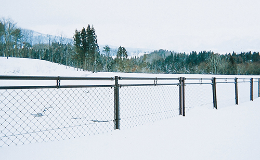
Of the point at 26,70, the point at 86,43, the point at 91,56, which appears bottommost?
the point at 26,70

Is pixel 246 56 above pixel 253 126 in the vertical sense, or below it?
above

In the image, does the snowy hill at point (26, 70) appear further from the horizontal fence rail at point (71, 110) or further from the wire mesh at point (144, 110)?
the wire mesh at point (144, 110)

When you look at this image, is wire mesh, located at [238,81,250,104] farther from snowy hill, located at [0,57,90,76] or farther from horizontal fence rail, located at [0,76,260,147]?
snowy hill, located at [0,57,90,76]

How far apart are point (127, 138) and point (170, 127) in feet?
4.06

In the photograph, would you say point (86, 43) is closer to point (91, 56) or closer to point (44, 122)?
point (91, 56)

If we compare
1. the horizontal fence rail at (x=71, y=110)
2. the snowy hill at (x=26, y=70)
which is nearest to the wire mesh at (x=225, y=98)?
the horizontal fence rail at (x=71, y=110)

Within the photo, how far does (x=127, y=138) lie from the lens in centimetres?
302

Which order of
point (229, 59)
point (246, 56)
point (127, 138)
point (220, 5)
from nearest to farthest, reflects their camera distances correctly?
point (127, 138) < point (220, 5) < point (229, 59) < point (246, 56)

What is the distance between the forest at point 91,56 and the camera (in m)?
46.3

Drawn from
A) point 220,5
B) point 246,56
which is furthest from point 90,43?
point 246,56

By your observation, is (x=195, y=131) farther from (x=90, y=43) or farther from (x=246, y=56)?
(x=246, y=56)

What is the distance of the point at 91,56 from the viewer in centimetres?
4816

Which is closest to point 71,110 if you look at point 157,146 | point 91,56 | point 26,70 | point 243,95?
point 157,146

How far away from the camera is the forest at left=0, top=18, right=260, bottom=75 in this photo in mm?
46281
